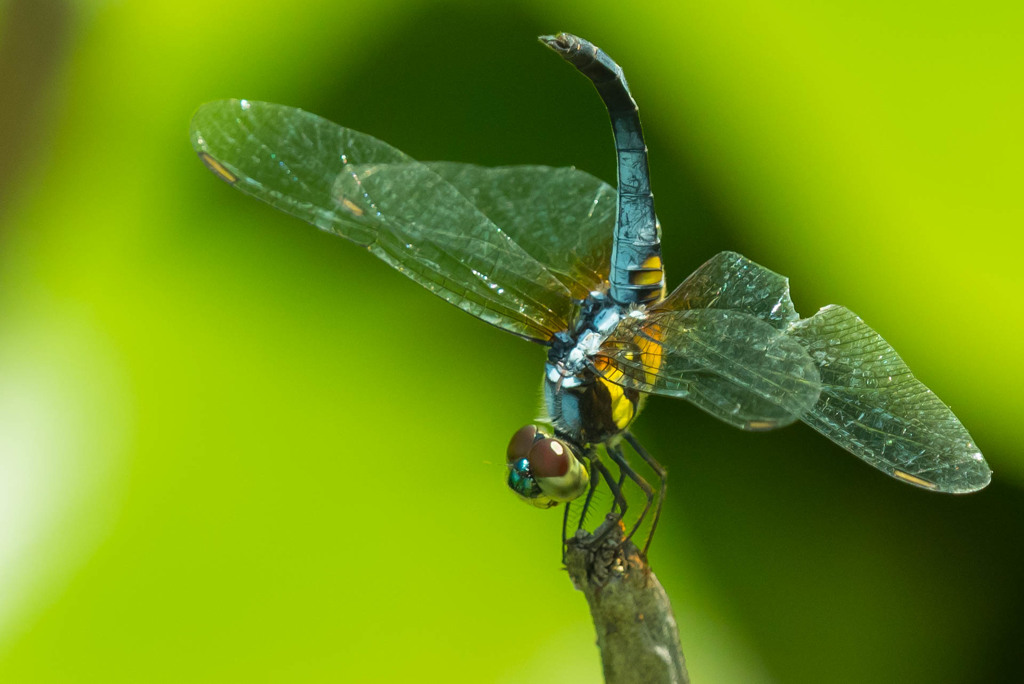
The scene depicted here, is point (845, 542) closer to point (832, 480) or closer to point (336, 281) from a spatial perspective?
point (832, 480)

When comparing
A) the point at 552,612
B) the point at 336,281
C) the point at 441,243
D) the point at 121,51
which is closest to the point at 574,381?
the point at 441,243

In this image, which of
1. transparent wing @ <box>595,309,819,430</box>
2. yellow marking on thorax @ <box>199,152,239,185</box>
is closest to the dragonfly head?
transparent wing @ <box>595,309,819,430</box>

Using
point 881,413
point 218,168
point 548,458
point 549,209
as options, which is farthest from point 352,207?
point 881,413

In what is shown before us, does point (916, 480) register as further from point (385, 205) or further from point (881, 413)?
point (385, 205)

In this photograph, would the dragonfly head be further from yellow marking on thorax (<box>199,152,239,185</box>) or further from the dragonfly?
yellow marking on thorax (<box>199,152,239,185</box>)

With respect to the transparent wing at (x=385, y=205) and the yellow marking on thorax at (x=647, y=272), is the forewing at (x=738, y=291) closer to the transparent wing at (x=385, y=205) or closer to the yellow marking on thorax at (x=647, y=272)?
the yellow marking on thorax at (x=647, y=272)

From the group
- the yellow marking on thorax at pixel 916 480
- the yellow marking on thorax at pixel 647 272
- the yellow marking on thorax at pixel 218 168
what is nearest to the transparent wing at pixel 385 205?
the yellow marking on thorax at pixel 218 168
